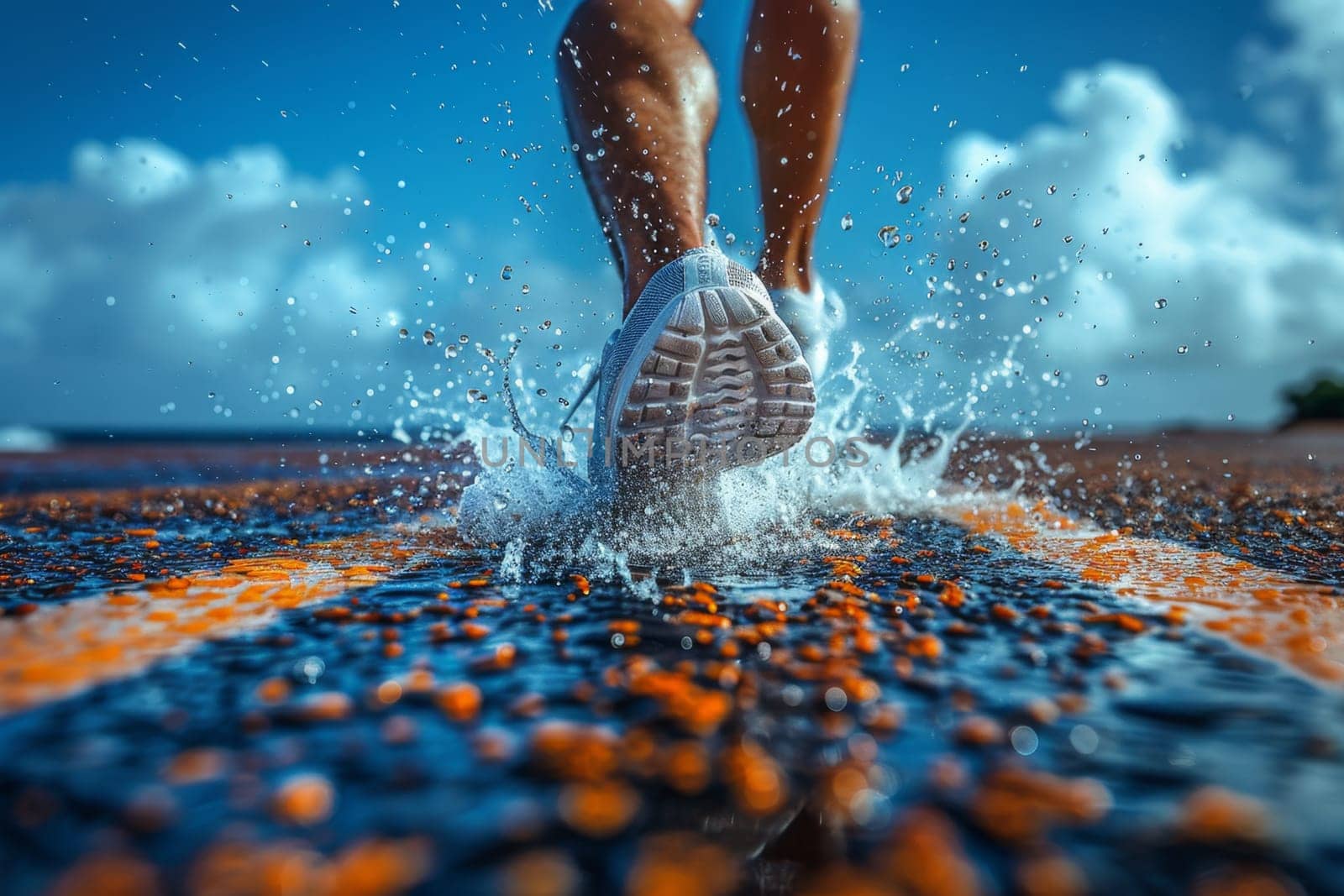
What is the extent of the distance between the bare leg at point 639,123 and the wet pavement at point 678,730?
940mm

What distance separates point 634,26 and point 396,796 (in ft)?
6.87

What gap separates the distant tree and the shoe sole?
1677cm

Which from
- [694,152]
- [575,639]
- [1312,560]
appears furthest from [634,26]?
[1312,560]

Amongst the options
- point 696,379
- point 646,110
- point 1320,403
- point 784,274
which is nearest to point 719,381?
point 696,379

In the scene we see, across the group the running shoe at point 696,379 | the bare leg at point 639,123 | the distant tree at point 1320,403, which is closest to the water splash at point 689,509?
the running shoe at point 696,379

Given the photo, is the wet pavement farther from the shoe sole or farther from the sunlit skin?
the sunlit skin

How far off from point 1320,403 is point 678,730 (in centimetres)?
1881

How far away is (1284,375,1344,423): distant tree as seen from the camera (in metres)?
14.8

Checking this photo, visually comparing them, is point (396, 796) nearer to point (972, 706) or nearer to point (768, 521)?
point (972, 706)

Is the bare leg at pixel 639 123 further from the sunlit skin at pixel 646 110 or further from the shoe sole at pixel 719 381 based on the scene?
the shoe sole at pixel 719 381

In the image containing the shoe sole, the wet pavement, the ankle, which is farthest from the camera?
the ankle

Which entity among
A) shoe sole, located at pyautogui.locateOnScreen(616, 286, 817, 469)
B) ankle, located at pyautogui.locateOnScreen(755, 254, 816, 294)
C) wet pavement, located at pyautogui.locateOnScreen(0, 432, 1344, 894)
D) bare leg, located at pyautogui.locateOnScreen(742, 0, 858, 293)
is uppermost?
bare leg, located at pyautogui.locateOnScreen(742, 0, 858, 293)

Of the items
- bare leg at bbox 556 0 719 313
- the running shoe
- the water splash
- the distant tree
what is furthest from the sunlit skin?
the distant tree

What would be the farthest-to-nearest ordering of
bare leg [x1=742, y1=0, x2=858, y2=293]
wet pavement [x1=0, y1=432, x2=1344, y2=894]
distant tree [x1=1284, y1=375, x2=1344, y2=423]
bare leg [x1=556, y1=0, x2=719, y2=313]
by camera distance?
distant tree [x1=1284, y1=375, x2=1344, y2=423] → bare leg [x1=742, y1=0, x2=858, y2=293] → bare leg [x1=556, y1=0, x2=719, y2=313] → wet pavement [x1=0, y1=432, x2=1344, y2=894]
